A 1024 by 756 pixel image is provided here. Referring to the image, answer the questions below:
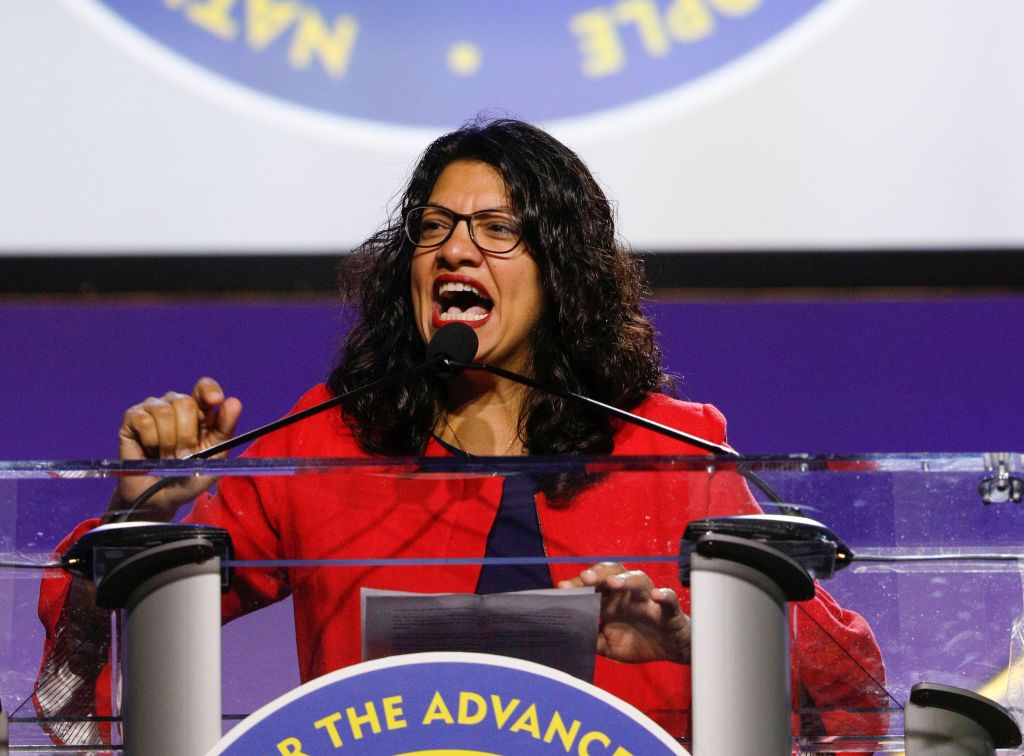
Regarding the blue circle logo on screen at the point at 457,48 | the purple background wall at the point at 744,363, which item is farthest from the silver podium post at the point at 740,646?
the purple background wall at the point at 744,363

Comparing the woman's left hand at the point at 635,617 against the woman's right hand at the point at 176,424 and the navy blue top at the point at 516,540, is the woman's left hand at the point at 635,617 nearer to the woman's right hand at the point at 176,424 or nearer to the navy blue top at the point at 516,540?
the navy blue top at the point at 516,540

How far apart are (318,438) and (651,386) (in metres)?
0.44

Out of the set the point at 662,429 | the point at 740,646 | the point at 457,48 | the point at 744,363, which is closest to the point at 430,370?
the point at 662,429

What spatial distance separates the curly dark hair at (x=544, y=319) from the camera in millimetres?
1528

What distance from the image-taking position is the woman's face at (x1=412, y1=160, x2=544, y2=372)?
1.53 m

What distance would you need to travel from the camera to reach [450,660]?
777 millimetres

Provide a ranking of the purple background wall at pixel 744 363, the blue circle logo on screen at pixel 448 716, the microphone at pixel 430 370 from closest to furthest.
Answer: the blue circle logo on screen at pixel 448 716 → the microphone at pixel 430 370 → the purple background wall at pixel 744 363

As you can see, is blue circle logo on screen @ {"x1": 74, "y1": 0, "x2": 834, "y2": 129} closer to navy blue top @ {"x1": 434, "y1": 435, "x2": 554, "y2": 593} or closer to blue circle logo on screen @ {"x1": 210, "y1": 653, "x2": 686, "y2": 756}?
navy blue top @ {"x1": 434, "y1": 435, "x2": 554, "y2": 593}

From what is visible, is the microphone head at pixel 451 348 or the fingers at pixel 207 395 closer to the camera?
the microphone head at pixel 451 348

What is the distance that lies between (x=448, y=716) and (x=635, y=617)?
0.14 metres

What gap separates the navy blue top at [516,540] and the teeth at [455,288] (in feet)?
2.28

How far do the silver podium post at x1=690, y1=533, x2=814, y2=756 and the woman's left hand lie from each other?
0.06 feet

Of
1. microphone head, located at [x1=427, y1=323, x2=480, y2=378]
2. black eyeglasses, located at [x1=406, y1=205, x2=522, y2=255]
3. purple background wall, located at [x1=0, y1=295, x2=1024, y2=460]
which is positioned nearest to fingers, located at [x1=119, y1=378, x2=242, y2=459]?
microphone head, located at [x1=427, y1=323, x2=480, y2=378]

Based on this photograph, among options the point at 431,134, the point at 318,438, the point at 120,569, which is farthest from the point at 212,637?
the point at 431,134
